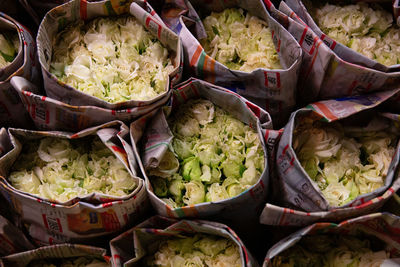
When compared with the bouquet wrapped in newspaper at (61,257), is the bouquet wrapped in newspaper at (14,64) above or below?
above

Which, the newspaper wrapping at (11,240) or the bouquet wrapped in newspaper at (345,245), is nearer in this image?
the bouquet wrapped in newspaper at (345,245)

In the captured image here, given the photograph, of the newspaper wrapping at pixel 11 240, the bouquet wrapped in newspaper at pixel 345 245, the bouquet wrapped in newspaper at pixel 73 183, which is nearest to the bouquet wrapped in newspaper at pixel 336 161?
the bouquet wrapped in newspaper at pixel 345 245

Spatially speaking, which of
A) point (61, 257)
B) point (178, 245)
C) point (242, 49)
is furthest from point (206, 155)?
point (61, 257)

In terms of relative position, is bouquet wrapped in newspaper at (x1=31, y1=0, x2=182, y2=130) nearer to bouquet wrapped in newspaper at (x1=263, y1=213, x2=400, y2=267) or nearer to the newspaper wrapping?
the newspaper wrapping

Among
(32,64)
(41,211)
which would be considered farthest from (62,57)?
(41,211)

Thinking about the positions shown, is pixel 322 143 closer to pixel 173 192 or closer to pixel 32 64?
pixel 173 192

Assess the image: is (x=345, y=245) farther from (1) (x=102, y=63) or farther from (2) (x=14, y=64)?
(2) (x=14, y=64)

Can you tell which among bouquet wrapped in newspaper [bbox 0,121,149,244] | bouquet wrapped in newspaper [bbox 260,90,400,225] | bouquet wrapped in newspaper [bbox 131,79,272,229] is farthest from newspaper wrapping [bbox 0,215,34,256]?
bouquet wrapped in newspaper [bbox 260,90,400,225]

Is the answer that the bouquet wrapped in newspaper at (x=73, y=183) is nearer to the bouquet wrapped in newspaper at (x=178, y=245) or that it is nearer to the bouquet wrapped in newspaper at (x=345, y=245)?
the bouquet wrapped in newspaper at (x=178, y=245)
